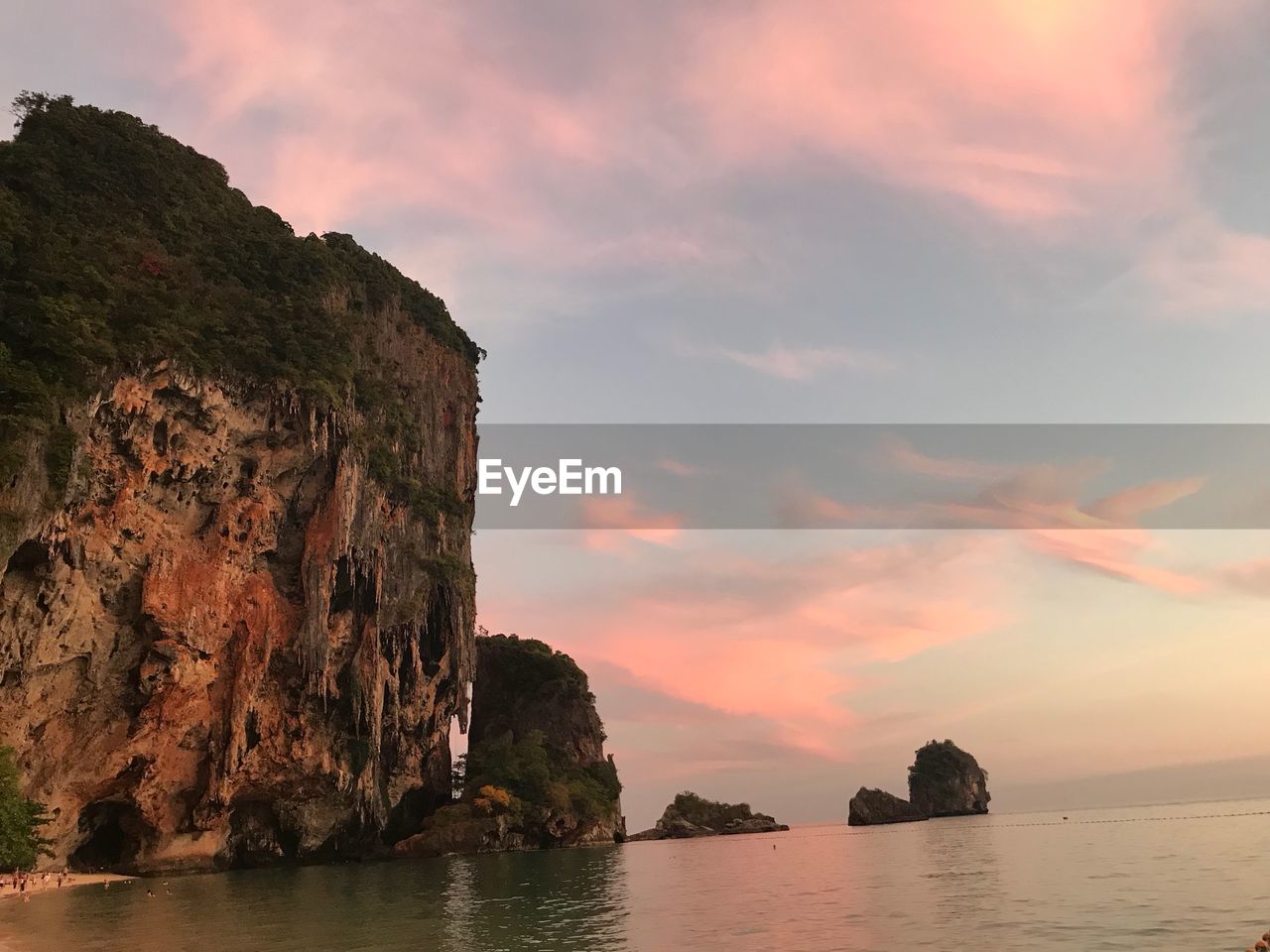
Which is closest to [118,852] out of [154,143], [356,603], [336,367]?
[356,603]

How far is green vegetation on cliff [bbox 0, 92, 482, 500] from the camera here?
30109mm

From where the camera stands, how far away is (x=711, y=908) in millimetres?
25078

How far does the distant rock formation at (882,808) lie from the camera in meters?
122

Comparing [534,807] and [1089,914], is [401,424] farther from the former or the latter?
[1089,914]

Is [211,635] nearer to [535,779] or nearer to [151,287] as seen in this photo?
[151,287]

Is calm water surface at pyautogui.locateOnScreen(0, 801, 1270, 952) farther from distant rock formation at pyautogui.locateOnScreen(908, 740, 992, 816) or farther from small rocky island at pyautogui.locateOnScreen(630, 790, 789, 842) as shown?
distant rock formation at pyautogui.locateOnScreen(908, 740, 992, 816)

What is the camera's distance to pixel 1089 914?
20.1 metres

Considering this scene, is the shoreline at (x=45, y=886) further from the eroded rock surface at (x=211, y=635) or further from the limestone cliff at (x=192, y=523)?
the eroded rock surface at (x=211, y=635)

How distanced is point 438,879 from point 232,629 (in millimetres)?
15643

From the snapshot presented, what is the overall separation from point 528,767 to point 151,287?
131 feet

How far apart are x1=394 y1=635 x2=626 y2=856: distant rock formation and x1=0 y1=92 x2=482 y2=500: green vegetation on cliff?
19.8 m

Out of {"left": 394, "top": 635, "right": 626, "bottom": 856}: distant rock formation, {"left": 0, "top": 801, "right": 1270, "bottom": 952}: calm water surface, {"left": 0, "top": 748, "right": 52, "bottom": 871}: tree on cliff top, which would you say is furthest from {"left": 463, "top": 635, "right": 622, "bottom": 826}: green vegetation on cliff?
{"left": 0, "top": 748, "right": 52, "bottom": 871}: tree on cliff top

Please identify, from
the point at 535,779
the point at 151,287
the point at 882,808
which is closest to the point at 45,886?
the point at 151,287

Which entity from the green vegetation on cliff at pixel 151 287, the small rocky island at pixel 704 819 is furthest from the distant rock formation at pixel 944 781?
the green vegetation on cliff at pixel 151 287
